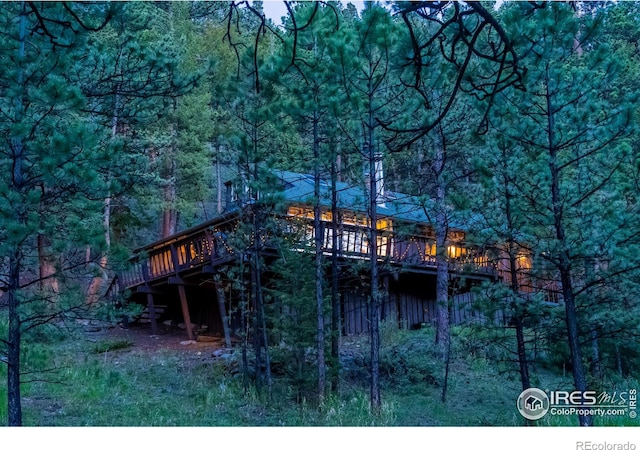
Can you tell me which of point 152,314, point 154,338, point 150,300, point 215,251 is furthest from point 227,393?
point 150,300

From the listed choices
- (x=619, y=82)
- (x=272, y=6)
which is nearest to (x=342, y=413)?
(x=272, y=6)

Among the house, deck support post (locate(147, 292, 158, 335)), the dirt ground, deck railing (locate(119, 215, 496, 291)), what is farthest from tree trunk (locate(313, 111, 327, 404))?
deck support post (locate(147, 292, 158, 335))

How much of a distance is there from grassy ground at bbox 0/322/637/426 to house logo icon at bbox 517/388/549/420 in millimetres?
147

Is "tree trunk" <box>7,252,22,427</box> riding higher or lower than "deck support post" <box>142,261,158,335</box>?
lower

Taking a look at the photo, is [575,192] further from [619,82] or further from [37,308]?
[619,82]

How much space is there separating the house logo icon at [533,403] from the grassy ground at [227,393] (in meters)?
0.15

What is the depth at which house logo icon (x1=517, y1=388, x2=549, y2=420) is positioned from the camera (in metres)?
7.84

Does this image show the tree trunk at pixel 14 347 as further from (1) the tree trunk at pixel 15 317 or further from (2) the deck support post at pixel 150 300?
(2) the deck support post at pixel 150 300

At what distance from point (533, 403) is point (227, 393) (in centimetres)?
443

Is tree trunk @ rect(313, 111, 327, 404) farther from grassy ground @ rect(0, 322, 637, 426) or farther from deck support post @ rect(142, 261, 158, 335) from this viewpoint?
deck support post @ rect(142, 261, 158, 335)

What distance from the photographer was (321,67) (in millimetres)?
8844

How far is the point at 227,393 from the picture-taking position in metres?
9.41

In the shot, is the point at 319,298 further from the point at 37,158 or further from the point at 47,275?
the point at 47,275

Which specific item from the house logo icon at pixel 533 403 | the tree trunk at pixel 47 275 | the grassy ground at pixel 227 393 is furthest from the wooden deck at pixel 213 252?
the house logo icon at pixel 533 403
